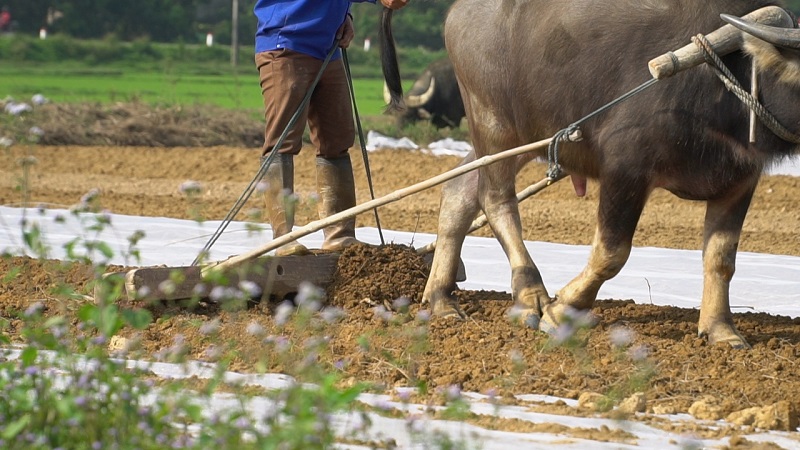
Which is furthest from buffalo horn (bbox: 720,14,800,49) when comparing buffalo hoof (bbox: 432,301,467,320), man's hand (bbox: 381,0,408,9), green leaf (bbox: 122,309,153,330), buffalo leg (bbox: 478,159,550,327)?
green leaf (bbox: 122,309,153,330)

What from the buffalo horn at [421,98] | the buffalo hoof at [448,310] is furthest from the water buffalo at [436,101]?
the buffalo hoof at [448,310]

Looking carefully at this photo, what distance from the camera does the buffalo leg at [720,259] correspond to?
4980mm

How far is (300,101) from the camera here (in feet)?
19.5

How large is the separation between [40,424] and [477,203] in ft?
9.76

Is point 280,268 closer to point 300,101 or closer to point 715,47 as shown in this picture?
point 300,101

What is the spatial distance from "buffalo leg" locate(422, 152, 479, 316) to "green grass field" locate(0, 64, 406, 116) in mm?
13852

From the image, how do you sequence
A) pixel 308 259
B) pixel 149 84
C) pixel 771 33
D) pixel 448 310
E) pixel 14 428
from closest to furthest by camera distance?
pixel 14 428 < pixel 771 33 < pixel 448 310 < pixel 308 259 < pixel 149 84

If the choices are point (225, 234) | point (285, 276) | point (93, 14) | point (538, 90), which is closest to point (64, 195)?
point (225, 234)

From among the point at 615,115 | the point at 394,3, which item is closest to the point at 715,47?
the point at 615,115

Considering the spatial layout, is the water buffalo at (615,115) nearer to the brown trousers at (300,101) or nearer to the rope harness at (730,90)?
the rope harness at (730,90)

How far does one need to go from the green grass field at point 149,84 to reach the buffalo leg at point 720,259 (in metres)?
14.7

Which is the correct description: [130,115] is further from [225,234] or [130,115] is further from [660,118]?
[660,118]

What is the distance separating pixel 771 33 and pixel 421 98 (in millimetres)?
12767

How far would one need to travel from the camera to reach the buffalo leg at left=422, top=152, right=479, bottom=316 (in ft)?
Result: 17.9
